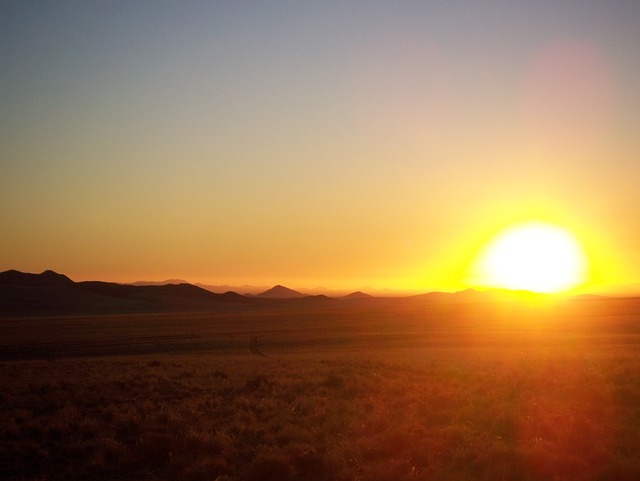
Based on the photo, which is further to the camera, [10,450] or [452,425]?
[452,425]

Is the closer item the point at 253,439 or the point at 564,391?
the point at 253,439

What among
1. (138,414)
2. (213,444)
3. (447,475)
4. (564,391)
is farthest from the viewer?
(564,391)

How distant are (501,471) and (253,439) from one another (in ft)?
18.3

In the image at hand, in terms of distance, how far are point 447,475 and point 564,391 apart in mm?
9175

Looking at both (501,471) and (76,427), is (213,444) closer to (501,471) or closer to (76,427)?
(76,427)

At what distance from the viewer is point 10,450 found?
12.9 m

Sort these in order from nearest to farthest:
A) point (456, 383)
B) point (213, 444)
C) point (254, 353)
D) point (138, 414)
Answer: point (213, 444) < point (138, 414) < point (456, 383) < point (254, 353)

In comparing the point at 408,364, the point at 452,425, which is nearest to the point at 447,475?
the point at 452,425


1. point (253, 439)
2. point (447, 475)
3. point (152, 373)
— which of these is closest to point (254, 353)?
point (152, 373)

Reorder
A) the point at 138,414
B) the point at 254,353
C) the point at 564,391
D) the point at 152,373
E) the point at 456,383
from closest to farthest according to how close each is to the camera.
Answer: the point at 138,414 → the point at 564,391 → the point at 456,383 → the point at 152,373 → the point at 254,353

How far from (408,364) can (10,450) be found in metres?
17.9

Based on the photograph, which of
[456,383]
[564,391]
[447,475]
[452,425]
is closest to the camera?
[447,475]

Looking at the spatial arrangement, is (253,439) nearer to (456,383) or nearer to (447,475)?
(447,475)

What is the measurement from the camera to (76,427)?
581 inches
